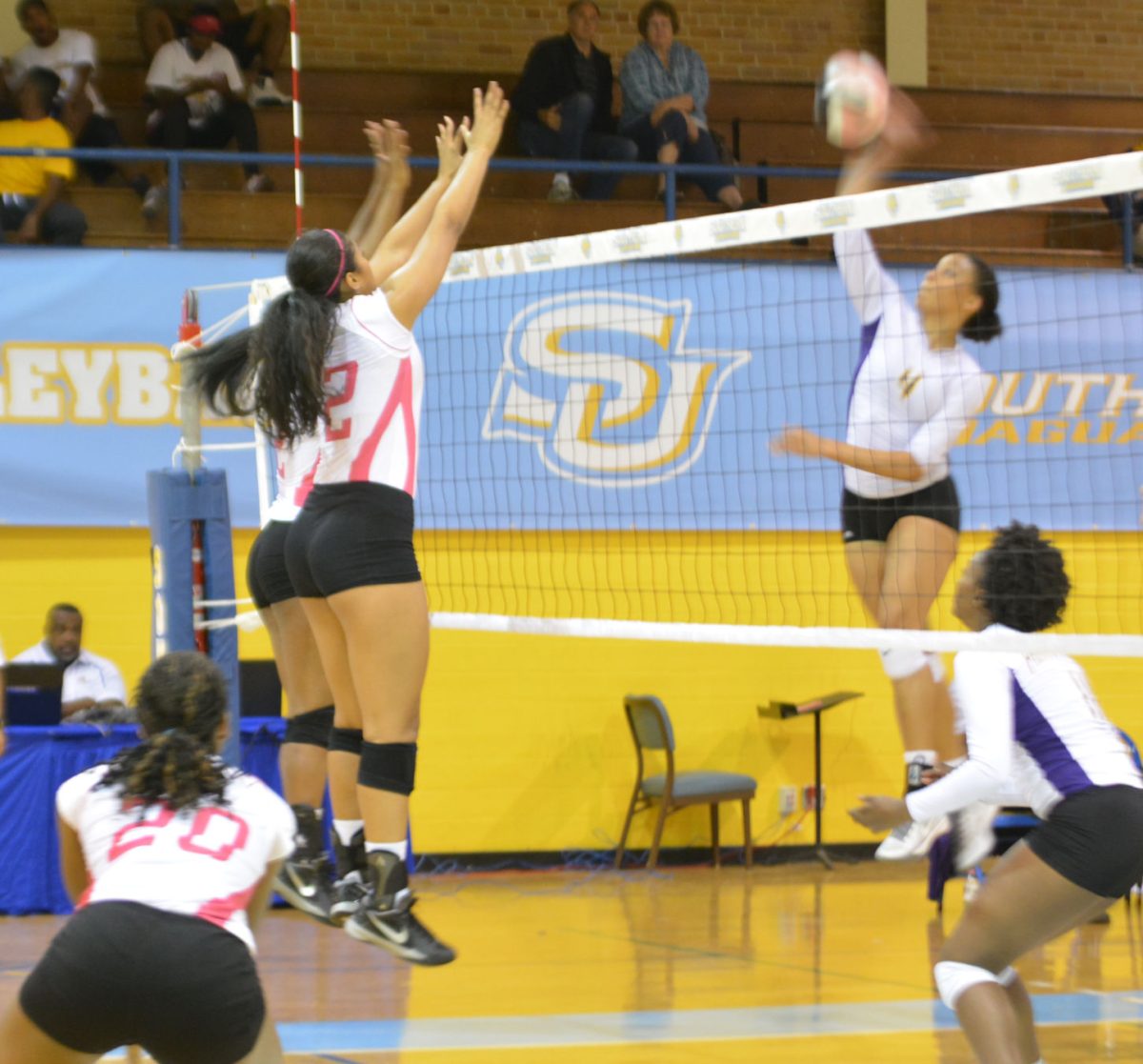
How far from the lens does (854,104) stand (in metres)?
5.90

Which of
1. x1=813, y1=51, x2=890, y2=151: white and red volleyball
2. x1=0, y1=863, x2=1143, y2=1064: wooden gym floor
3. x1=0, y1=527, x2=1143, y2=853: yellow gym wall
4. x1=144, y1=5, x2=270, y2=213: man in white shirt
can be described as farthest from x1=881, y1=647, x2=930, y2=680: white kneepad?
x1=144, y1=5, x2=270, y2=213: man in white shirt

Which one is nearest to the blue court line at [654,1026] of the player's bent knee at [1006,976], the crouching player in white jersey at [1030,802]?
the player's bent knee at [1006,976]

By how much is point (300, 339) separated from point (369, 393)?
25cm

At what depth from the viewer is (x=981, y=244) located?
12.5m

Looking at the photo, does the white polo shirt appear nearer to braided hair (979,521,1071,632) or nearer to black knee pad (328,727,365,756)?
black knee pad (328,727,365,756)

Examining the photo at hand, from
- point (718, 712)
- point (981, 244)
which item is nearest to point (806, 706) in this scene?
point (718, 712)

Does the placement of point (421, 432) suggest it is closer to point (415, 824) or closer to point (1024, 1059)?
point (415, 824)

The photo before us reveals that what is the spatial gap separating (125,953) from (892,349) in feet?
10.6

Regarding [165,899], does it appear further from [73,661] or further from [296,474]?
[73,661]

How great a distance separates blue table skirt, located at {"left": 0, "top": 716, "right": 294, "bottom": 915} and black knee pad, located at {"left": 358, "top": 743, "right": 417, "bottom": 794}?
4.39m

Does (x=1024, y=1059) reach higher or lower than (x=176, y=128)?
lower

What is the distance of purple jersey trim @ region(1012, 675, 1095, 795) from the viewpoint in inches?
182

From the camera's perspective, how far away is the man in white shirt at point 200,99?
1128 centimetres

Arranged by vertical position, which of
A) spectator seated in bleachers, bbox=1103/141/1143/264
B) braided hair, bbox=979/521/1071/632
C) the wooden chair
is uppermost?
spectator seated in bleachers, bbox=1103/141/1143/264
